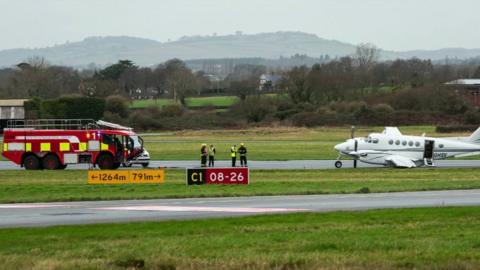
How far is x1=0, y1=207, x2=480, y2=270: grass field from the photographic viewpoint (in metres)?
16.0

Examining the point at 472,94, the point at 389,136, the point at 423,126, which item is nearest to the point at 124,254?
the point at 389,136

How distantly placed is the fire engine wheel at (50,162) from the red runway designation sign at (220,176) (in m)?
16.0

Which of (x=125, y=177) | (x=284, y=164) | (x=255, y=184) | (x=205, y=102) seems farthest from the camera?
(x=205, y=102)

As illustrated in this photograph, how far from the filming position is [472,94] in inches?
5044

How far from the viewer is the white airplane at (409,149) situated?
169 feet

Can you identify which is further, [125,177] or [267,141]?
[267,141]

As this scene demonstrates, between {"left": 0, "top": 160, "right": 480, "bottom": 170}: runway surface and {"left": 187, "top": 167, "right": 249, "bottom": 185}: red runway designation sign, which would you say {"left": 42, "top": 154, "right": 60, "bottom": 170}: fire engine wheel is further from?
{"left": 187, "top": 167, "right": 249, "bottom": 185}: red runway designation sign

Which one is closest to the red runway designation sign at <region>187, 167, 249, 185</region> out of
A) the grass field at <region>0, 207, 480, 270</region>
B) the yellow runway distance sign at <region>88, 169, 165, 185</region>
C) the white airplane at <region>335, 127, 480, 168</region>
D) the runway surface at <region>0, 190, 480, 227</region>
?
the yellow runway distance sign at <region>88, 169, 165, 185</region>

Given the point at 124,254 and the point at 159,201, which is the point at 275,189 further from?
the point at 124,254

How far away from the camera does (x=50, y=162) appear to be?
50.9 m

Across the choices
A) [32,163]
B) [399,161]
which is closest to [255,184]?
[399,161]

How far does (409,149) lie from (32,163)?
71.1ft

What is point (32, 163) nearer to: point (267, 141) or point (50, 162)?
point (50, 162)

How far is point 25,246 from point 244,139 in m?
73.5
